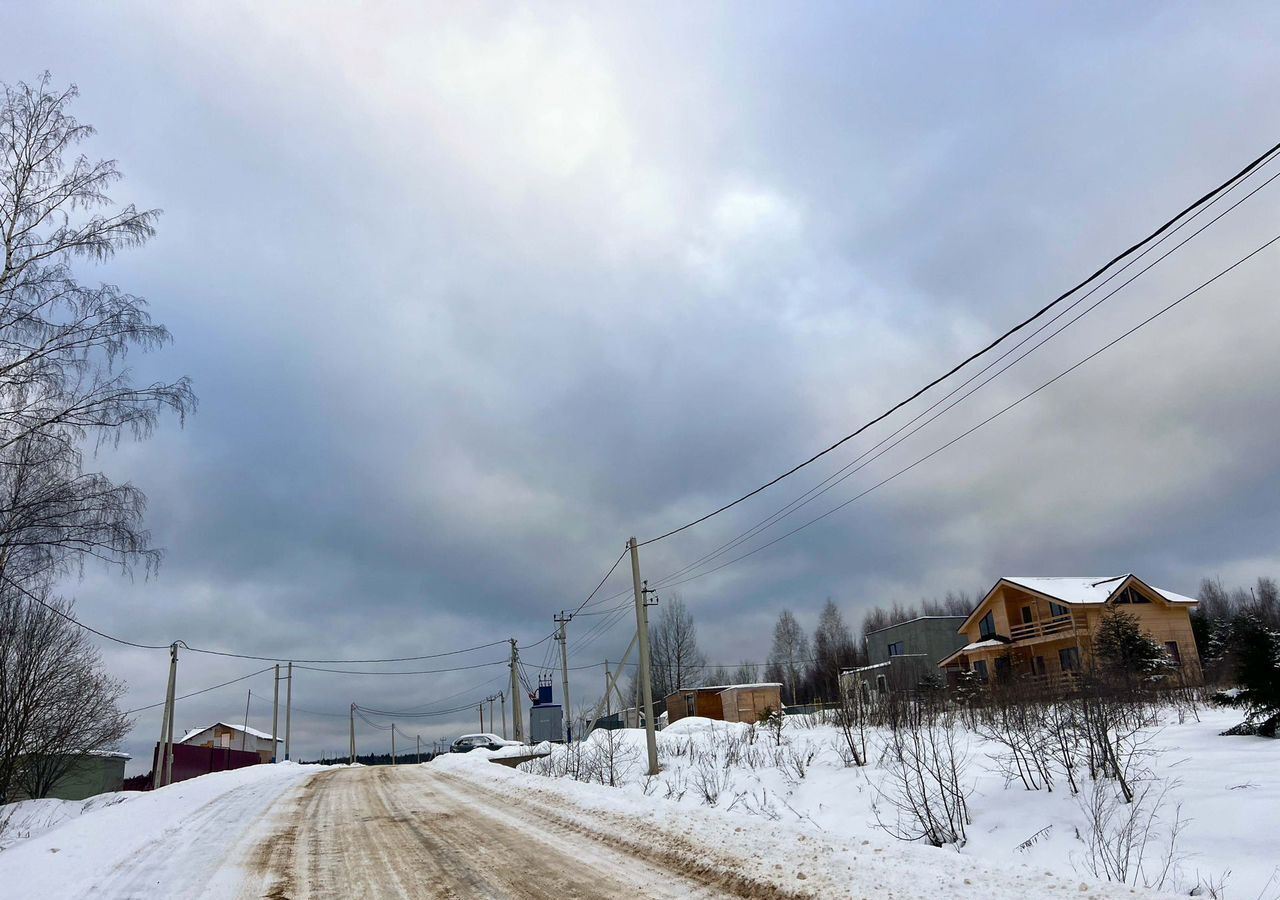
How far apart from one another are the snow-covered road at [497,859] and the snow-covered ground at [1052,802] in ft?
1.98

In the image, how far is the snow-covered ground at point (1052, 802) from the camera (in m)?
6.73

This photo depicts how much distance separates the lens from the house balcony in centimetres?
3925

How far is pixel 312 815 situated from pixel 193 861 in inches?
205

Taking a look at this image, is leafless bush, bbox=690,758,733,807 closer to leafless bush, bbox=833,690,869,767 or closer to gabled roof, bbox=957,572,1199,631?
leafless bush, bbox=833,690,869,767

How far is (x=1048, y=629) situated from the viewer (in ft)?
137

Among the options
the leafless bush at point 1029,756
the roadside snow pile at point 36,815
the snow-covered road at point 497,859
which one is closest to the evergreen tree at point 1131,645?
the leafless bush at point 1029,756

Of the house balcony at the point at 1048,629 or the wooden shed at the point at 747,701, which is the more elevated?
the house balcony at the point at 1048,629

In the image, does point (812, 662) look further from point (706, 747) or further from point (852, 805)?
point (852, 805)

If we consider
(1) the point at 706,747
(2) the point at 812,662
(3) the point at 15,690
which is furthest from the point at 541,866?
(2) the point at 812,662

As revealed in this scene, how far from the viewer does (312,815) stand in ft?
44.9

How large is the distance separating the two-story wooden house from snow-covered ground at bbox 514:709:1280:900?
2565 cm

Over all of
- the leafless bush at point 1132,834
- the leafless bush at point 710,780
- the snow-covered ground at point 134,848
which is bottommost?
the leafless bush at point 710,780

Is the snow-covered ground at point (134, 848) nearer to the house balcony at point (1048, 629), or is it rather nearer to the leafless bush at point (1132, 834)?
the leafless bush at point (1132, 834)

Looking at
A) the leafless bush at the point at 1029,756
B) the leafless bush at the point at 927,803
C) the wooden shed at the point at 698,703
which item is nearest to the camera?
the leafless bush at the point at 927,803
